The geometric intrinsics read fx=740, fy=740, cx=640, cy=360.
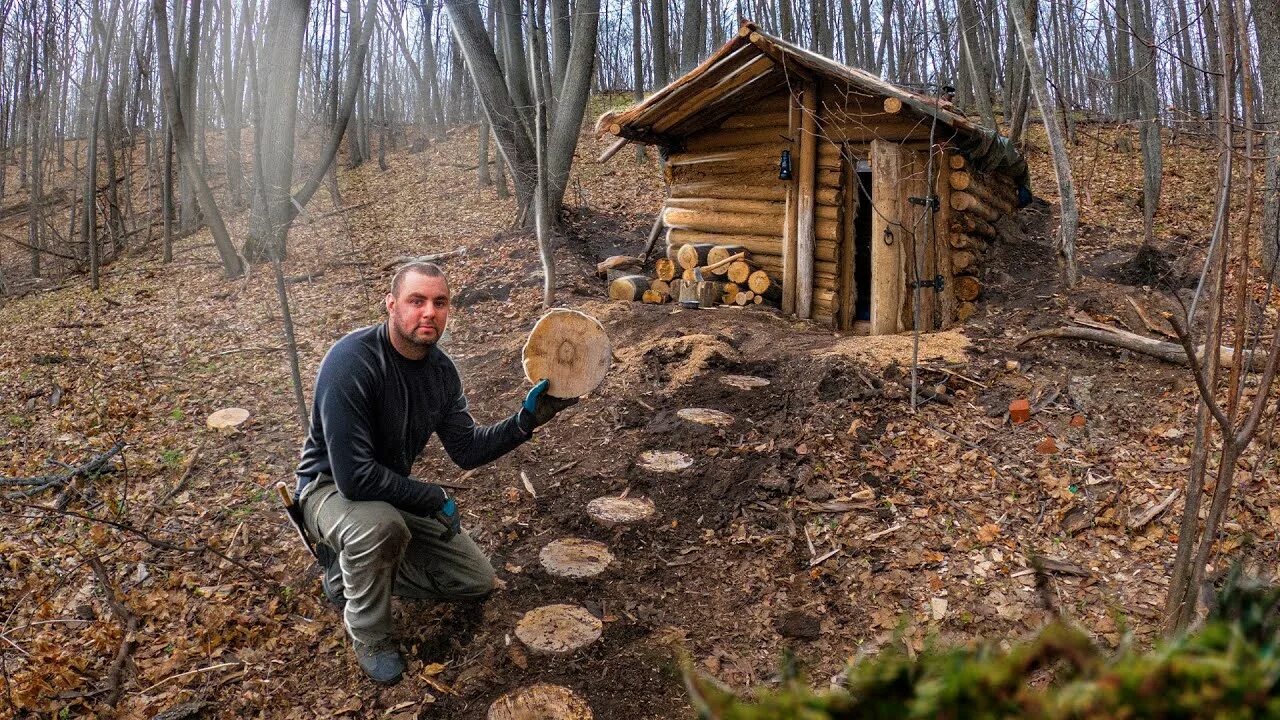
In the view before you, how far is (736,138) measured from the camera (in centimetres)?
933

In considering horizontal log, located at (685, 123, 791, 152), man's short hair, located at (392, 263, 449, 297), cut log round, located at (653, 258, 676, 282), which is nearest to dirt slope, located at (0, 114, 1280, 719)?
cut log round, located at (653, 258, 676, 282)

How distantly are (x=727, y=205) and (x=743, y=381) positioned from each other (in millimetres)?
3693

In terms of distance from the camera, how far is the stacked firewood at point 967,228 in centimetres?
791

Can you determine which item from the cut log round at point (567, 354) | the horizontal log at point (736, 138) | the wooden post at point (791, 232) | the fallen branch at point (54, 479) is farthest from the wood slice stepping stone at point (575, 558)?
the horizontal log at point (736, 138)

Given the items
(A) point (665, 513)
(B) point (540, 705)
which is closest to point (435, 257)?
(A) point (665, 513)

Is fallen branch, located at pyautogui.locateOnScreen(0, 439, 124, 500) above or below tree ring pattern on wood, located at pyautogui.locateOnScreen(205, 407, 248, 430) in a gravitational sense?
below

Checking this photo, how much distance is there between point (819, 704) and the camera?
0.62 metres

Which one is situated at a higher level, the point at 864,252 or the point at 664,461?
the point at 864,252

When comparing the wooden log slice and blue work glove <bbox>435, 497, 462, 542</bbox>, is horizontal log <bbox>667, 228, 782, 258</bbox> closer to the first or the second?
the wooden log slice

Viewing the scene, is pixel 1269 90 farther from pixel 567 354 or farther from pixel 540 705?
pixel 540 705

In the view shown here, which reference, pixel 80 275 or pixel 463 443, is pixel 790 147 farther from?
pixel 80 275

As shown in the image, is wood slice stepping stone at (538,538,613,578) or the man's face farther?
wood slice stepping stone at (538,538,613,578)

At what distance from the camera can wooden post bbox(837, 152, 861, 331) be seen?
889 cm

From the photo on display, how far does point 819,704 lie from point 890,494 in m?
4.40
